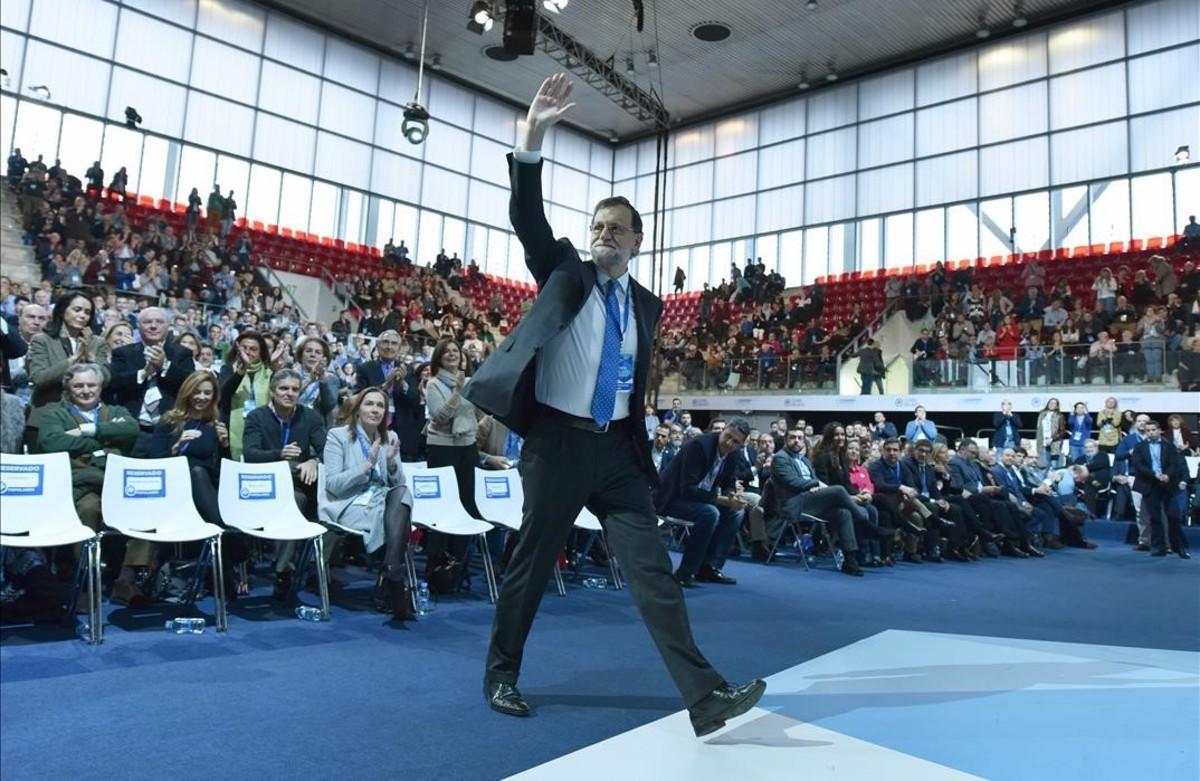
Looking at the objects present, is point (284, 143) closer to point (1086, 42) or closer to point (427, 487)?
point (427, 487)

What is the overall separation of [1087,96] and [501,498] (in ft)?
55.8

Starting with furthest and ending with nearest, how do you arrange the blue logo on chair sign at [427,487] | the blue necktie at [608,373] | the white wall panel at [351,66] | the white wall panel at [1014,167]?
the white wall panel at [351,66] < the white wall panel at [1014,167] < the blue logo on chair sign at [427,487] < the blue necktie at [608,373]

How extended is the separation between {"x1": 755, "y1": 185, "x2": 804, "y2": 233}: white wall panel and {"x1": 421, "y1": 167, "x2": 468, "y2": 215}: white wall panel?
785 cm

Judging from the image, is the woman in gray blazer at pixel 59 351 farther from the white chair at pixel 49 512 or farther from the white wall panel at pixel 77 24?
the white wall panel at pixel 77 24

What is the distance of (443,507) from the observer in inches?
193

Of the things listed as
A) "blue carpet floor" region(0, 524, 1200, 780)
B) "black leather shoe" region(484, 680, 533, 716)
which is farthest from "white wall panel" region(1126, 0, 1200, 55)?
"black leather shoe" region(484, 680, 533, 716)

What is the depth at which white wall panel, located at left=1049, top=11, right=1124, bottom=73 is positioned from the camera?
16344 mm

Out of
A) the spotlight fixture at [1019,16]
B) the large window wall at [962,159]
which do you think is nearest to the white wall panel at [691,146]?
the large window wall at [962,159]

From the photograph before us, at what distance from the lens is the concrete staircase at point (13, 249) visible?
1213 cm

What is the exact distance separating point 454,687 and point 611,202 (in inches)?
71.0

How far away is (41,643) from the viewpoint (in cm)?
324

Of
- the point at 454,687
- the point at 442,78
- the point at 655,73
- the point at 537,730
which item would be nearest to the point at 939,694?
the point at 537,730

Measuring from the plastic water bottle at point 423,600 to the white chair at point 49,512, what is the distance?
4.84 feet

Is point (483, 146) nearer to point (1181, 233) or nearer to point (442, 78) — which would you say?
point (442, 78)
